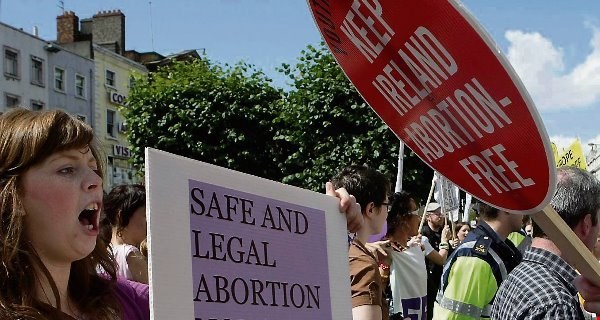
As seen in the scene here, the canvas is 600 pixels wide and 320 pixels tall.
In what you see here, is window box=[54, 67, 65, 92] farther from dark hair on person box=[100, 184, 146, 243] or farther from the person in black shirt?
dark hair on person box=[100, 184, 146, 243]

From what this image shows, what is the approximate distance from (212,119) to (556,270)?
83.8 ft

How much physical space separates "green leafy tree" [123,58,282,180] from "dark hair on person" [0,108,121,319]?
24.7m

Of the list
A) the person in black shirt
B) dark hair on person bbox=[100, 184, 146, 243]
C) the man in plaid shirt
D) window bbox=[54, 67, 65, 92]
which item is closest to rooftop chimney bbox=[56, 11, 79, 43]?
window bbox=[54, 67, 65, 92]

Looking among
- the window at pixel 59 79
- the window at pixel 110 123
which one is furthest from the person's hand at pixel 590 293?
the window at pixel 110 123

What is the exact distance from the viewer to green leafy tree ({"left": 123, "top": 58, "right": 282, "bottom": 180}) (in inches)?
1074

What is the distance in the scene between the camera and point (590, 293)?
183 cm

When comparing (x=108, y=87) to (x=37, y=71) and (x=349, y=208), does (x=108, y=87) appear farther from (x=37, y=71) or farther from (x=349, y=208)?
(x=349, y=208)

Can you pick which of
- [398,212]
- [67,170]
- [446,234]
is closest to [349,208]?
[67,170]

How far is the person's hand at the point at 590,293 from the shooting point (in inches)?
71.4

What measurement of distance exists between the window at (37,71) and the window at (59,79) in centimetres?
94

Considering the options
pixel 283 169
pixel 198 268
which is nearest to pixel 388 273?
pixel 198 268

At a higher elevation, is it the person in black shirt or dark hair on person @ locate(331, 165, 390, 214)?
the person in black shirt

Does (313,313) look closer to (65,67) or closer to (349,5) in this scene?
(349,5)

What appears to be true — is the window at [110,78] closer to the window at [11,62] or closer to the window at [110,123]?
the window at [110,123]
